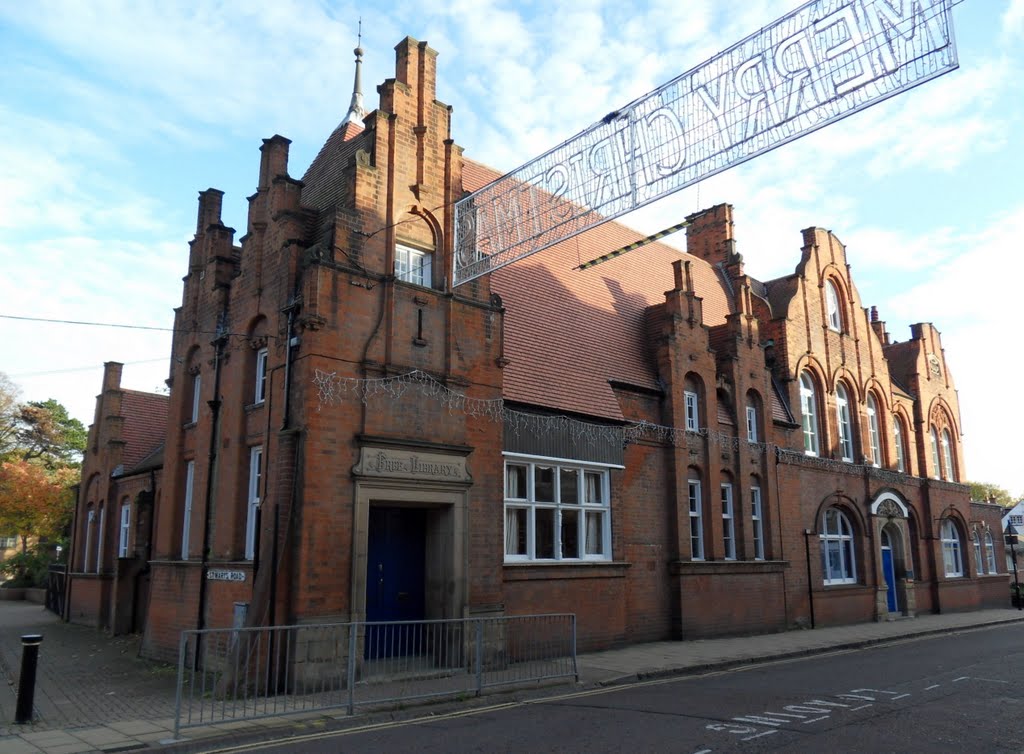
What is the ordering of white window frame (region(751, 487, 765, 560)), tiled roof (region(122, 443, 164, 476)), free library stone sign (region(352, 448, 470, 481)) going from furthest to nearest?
white window frame (region(751, 487, 765, 560)), tiled roof (region(122, 443, 164, 476)), free library stone sign (region(352, 448, 470, 481))

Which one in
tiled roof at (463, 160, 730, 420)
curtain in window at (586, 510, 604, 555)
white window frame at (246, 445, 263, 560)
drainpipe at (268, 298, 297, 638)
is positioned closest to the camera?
drainpipe at (268, 298, 297, 638)

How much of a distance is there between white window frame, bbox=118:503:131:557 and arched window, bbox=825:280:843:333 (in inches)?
946

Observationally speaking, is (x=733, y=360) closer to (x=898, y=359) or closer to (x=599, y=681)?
(x=599, y=681)

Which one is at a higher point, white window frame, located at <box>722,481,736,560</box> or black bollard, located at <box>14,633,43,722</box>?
white window frame, located at <box>722,481,736,560</box>

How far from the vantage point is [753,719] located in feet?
31.2

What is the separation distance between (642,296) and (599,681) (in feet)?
43.9

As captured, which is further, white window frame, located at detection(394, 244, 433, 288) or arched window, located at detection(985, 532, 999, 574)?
arched window, located at detection(985, 532, 999, 574)

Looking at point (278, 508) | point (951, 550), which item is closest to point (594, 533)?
point (278, 508)

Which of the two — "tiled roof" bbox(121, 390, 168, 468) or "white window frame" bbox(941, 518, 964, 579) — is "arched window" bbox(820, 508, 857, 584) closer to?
"white window frame" bbox(941, 518, 964, 579)

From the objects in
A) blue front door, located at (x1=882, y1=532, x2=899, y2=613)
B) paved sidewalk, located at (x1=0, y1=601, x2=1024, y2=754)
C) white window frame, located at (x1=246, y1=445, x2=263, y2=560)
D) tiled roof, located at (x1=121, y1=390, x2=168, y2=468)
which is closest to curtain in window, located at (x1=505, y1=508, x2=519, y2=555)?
paved sidewalk, located at (x1=0, y1=601, x2=1024, y2=754)

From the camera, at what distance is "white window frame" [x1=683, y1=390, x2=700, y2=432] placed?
825 inches

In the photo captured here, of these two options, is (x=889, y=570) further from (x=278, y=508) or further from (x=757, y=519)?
(x=278, y=508)

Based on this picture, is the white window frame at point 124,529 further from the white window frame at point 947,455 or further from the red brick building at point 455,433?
the white window frame at point 947,455

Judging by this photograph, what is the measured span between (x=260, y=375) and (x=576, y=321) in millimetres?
8404
